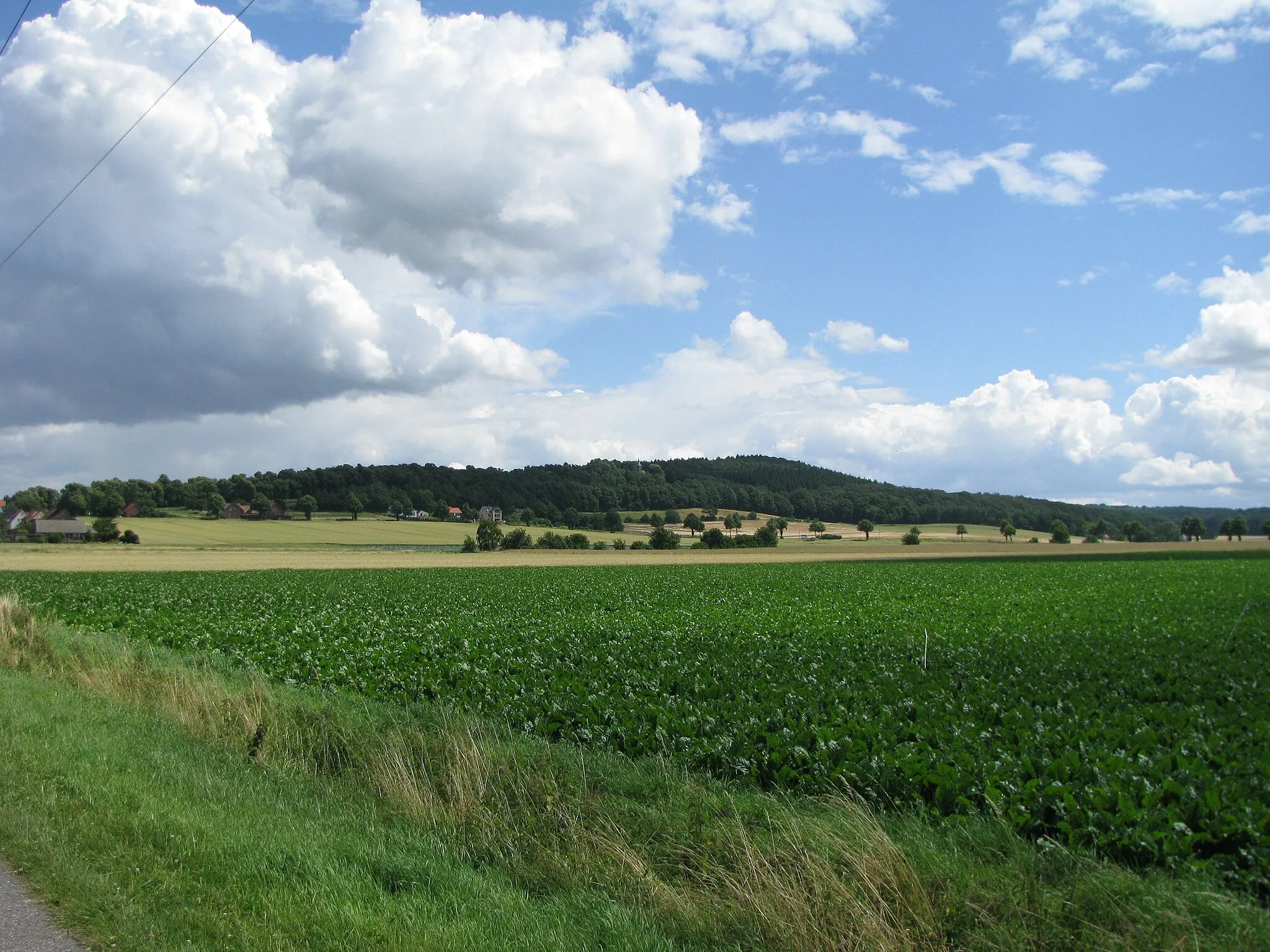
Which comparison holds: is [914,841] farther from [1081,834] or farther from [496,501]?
[496,501]

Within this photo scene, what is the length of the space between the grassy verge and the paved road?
0.12 m

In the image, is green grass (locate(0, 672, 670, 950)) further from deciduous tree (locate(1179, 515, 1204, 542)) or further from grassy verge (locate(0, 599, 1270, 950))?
deciduous tree (locate(1179, 515, 1204, 542))

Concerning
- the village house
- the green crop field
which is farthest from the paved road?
the village house

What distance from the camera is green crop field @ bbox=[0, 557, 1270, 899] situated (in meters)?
6.88

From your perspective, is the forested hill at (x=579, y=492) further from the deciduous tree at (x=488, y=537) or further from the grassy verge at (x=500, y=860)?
the grassy verge at (x=500, y=860)

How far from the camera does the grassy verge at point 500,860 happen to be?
15.8ft

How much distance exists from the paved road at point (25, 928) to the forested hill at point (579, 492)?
11782 cm

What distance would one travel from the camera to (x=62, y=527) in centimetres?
10225

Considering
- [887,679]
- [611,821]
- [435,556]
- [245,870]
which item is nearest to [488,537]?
[435,556]

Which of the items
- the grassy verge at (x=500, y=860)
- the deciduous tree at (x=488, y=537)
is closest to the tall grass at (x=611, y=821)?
the grassy verge at (x=500, y=860)

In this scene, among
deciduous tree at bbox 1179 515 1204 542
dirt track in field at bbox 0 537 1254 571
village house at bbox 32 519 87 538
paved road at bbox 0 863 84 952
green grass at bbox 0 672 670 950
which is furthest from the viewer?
village house at bbox 32 519 87 538

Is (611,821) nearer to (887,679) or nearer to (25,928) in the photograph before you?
(25,928)

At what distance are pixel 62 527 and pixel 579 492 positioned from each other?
238 feet

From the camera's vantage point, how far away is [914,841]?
632cm
